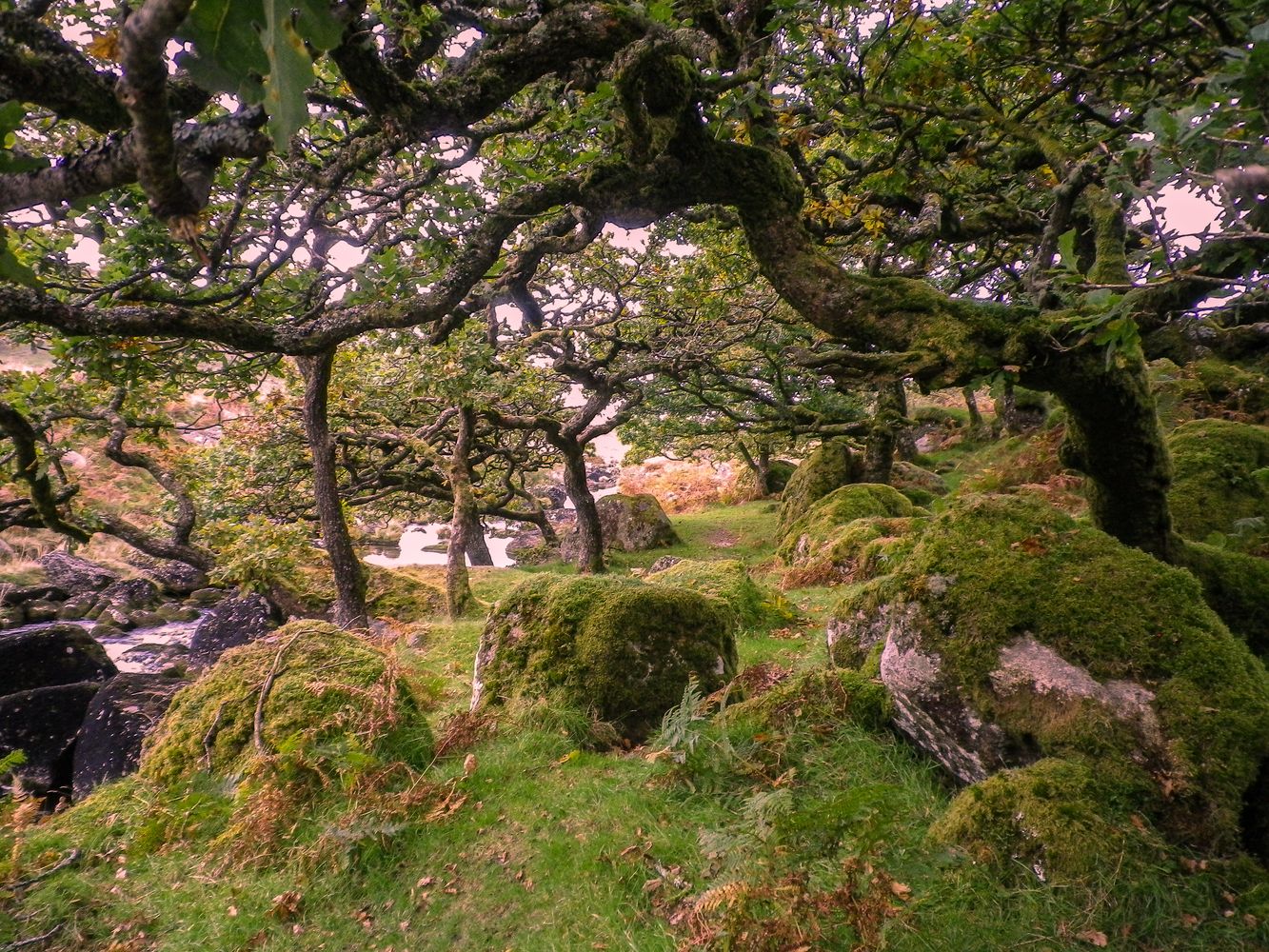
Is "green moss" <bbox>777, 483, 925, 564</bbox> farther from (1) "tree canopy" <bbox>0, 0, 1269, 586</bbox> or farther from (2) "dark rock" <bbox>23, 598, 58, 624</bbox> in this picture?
(2) "dark rock" <bbox>23, 598, 58, 624</bbox>

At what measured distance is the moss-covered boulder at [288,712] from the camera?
5.26 metres

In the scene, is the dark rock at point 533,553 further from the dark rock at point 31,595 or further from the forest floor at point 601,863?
the forest floor at point 601,863

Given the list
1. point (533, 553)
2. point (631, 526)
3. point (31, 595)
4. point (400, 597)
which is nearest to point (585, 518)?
point (400, 597)

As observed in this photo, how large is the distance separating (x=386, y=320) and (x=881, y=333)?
356 centimetres

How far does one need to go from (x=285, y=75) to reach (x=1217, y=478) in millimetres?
11590

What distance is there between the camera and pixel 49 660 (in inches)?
339

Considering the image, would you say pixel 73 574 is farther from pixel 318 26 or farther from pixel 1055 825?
pixel 1055 825

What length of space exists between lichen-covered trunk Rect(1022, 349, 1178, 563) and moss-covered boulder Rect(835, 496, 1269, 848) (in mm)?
884

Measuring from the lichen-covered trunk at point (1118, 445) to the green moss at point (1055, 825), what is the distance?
267 cm

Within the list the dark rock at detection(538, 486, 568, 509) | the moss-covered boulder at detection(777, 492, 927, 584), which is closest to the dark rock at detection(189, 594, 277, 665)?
the moss-covered boulder at detection(777, 492, 927, 584)

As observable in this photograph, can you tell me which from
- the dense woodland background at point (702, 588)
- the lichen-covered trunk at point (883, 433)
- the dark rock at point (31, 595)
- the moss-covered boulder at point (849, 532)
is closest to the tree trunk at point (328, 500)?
the dense woodland background at point (702, 588)

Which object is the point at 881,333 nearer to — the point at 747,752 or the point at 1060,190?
the point at 1060,190

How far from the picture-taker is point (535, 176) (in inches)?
185

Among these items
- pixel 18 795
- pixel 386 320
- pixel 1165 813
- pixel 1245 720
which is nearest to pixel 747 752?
pixel 1165 813
